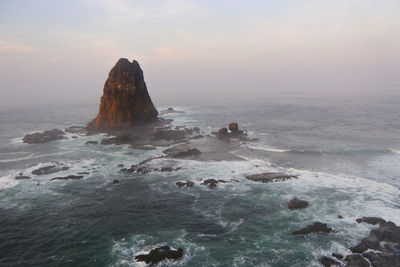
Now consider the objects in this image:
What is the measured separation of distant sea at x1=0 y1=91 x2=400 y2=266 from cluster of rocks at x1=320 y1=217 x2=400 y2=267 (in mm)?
1104

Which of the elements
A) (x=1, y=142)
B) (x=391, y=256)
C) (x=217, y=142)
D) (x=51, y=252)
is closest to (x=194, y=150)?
(x=217, y=142)

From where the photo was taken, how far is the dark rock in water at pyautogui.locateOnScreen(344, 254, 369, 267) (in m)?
25.6

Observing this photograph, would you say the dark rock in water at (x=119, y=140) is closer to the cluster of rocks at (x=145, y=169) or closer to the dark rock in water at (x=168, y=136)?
the dark rock in water at (x=168, y=136)

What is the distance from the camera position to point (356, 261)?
2598cm

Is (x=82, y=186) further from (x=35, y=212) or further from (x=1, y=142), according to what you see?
(x=1, y=142)

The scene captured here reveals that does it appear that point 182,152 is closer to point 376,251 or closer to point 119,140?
point 119,140

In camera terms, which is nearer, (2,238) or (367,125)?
(2,238)

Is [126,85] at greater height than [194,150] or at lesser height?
greater

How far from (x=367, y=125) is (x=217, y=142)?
5660 cm

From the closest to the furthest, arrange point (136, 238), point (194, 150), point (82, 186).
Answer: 1. point (136, 238)
2. point (82, 186)
3. point (194, 150)

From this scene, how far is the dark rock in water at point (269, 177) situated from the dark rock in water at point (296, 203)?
965 cm

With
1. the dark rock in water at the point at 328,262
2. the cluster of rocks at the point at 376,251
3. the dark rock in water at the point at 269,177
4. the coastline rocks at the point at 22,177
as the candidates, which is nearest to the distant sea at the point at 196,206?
the dark rock in water at the point at 328,262

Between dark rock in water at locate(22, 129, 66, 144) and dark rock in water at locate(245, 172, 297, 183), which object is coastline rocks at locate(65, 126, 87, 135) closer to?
dark rock in water at locate(22, 129, 66, 144)

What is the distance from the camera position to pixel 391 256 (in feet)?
88.2
